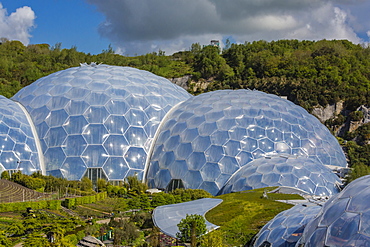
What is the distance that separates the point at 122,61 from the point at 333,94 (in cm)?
4657

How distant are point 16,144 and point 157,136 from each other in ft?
34.6

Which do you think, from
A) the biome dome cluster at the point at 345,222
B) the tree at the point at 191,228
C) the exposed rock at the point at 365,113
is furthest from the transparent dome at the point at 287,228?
the exposed rock at the point at 365,113

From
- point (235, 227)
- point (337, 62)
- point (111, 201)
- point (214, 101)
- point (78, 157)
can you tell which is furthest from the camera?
point (337, 62)

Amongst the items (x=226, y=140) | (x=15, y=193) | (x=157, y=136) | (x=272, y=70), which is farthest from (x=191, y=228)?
(x=272, y=70)

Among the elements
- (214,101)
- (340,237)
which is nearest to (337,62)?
(214,101)

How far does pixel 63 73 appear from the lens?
117 feet

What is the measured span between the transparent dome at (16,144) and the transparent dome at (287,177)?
1440 centimetres

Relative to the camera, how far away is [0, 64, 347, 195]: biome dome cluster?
27078mm

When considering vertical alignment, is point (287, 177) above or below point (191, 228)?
above

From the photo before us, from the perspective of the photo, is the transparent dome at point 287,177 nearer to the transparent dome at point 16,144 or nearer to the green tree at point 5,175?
the transparent dome at point 16,144

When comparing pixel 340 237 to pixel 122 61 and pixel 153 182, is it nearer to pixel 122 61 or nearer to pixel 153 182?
pixel 153 182

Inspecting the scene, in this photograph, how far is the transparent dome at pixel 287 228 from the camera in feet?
42.1

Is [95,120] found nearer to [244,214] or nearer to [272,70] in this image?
[244,214]

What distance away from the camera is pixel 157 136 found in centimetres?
3145
